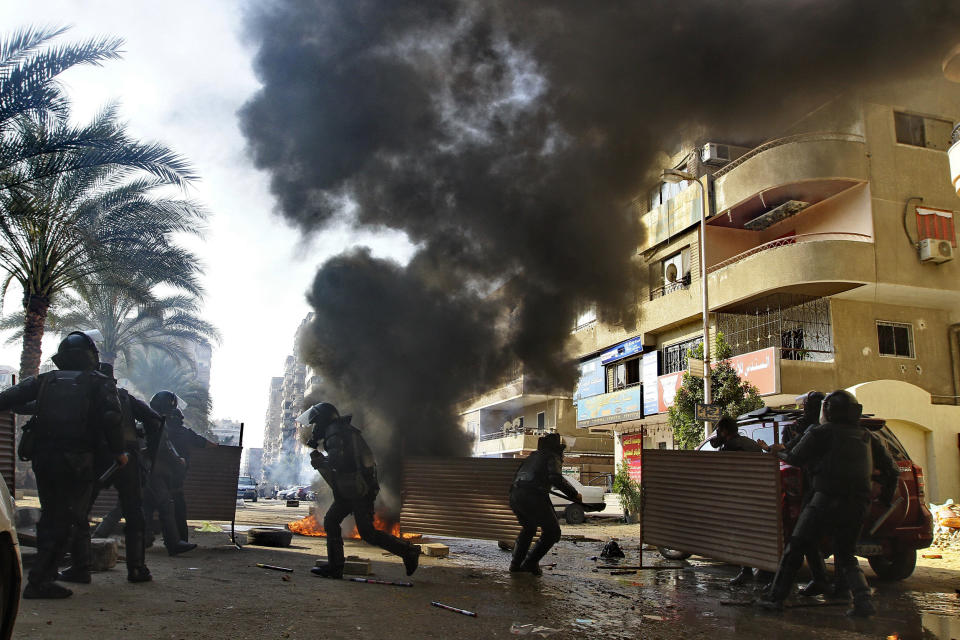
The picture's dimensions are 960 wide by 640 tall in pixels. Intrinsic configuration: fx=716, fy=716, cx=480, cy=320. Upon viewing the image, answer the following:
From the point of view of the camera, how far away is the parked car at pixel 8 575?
8.25ft

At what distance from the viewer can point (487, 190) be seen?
11.4 meters

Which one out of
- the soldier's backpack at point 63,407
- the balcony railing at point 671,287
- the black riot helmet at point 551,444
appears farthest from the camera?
the balcony railing at point 671,287

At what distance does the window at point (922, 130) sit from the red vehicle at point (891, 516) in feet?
51.7

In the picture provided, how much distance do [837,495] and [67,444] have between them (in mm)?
5446

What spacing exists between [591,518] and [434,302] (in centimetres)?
945

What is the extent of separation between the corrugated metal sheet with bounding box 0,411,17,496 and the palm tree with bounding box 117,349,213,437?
22.4 metres

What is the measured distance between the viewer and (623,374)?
2697 cm

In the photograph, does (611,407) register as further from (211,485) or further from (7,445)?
(7,445)

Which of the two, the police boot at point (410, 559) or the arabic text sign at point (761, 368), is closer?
the police boot at point (410, 559)

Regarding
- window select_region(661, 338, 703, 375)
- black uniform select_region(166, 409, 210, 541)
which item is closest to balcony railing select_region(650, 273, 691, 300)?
window select_region(661, 338, 703, 375)

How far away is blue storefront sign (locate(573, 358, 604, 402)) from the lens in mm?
28261

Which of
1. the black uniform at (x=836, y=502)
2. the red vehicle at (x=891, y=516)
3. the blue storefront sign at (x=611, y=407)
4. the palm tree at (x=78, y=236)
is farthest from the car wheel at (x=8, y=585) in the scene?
the blue storefront sign at (x=611, y=407)

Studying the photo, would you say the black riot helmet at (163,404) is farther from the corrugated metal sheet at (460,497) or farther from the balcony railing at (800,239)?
the balcony railing at (800,239)

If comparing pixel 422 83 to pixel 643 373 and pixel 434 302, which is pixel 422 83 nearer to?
pixel 434 302
